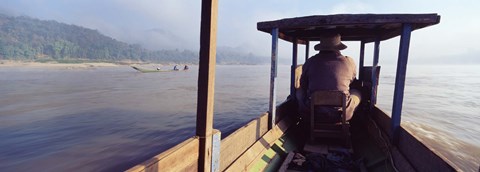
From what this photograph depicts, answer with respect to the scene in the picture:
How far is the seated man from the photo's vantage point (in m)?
5.36

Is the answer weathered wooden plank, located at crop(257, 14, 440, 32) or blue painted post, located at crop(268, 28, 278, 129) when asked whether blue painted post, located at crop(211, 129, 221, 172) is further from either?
weathered wooden plank, located at crop(257, 14, 440, 32)

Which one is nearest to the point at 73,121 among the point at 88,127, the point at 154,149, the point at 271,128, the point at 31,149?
the point at 88,127

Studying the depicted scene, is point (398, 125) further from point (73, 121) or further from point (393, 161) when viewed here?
point (73, 121)

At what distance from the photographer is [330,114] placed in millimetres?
5246

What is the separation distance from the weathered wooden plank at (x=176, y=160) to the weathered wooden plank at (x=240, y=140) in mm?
704

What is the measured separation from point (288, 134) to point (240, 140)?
238 cm

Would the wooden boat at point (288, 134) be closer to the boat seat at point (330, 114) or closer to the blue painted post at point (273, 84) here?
the blue painted post at point (273, 84)

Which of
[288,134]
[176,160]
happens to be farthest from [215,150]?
[288,134]

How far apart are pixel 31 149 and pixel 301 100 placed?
8.22m

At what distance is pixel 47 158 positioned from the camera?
7332 mm

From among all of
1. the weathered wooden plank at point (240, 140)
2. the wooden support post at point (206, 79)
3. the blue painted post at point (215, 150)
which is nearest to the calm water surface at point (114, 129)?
the weathered wooden plank at point (240, 140)

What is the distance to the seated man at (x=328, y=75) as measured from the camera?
17.6ft

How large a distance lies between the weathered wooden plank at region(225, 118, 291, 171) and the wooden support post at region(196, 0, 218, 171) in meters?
0.76

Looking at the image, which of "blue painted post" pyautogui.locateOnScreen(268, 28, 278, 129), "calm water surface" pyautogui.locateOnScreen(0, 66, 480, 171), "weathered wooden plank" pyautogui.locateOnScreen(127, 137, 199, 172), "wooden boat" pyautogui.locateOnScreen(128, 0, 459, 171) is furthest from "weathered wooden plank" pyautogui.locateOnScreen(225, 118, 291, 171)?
"calm water surface" pyautogui.locateOnScreen(0, 66, 480, 171)
